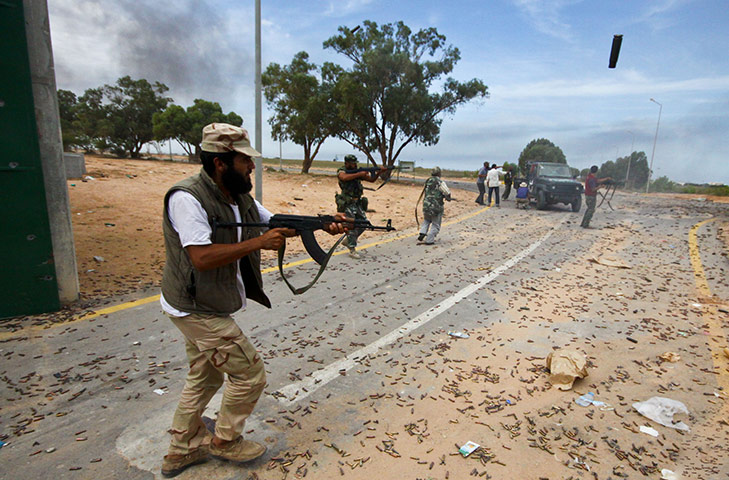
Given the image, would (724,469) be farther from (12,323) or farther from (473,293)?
(12,323)

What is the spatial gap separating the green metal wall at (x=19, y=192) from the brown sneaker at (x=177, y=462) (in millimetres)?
3443

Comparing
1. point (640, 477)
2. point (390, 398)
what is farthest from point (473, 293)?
point (640, 477)

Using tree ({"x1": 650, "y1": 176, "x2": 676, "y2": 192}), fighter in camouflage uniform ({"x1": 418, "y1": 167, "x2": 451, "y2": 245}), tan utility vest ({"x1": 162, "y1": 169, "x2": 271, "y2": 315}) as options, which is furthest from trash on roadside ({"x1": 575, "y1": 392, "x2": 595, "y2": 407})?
tree ({"x1": 650, "y1": 176, "x2": 676, "y2": 192})

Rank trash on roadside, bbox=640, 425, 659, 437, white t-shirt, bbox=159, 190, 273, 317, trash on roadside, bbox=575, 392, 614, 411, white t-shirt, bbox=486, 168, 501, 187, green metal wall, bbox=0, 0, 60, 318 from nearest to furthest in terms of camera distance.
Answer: white t-shirt, bbox=159, 190, 273, 317, trash on roadside, bbox=640, 425, 659, 437, trash on roadside, bbox=575, 392, 614, 411, green metal wall, bbox=0, 0, 60, 318, white t-shirt, bbox=486, 168, 501, 187

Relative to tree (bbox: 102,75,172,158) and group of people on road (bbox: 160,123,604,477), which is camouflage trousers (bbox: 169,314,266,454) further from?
tree (bbox: 102,75,172,158)

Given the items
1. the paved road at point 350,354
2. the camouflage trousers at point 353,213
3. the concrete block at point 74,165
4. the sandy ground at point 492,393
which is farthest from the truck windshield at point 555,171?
the concrete block at point 74,165

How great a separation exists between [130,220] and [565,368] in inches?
379

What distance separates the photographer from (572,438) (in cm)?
300

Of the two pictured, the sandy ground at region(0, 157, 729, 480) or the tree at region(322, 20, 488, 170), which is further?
the tree at region(322, 20, 488, 170)

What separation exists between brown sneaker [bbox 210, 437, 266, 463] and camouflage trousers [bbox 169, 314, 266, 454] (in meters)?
0.08

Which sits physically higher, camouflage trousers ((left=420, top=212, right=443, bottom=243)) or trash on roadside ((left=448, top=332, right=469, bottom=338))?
camouflage trousers ((left=420, top=212, right=443, bottom=243))

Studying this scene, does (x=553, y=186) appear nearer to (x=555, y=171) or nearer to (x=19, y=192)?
(x=555, y=171)

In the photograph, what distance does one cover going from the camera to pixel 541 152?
84312 millimetres

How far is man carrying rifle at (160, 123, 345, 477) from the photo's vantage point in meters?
2.24
